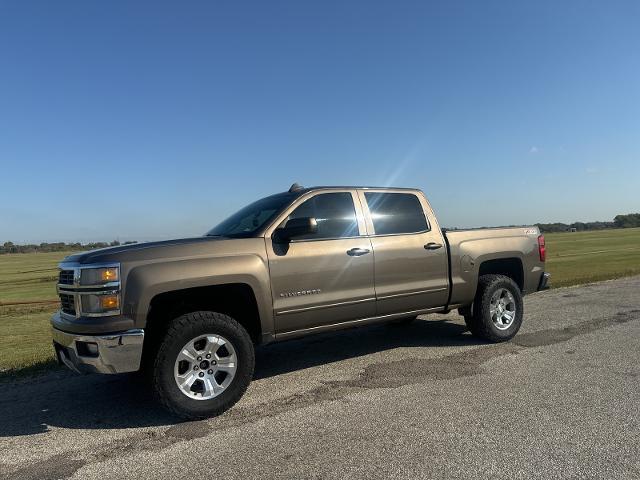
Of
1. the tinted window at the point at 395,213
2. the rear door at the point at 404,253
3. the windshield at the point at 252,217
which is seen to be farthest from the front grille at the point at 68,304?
the tinted window at the point at 395,213

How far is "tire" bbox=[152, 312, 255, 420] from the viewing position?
4.25 meters

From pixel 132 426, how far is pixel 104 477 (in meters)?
0.94

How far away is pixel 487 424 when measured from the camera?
153 inches

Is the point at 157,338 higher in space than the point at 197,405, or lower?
higher

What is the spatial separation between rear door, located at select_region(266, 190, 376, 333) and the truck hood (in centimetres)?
55

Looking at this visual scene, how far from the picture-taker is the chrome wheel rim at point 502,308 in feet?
21.8

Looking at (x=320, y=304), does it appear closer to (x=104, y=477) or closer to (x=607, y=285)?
(x=104, y=477)

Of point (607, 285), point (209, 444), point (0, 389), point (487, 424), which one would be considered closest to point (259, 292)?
point (209, 444)

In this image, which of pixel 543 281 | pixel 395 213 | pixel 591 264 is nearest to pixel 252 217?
pixel 395 213

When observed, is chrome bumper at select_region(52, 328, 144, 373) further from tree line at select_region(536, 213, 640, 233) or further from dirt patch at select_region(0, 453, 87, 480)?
tree line at select_region(536, 213, 640, 233)

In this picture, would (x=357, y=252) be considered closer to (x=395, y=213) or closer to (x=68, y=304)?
(x=395, y=213)

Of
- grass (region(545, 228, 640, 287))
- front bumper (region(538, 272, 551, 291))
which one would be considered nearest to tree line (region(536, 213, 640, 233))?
grass (region(545, 228, 640, 287))

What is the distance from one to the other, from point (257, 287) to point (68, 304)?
169cm

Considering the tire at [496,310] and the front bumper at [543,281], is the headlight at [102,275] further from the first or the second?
the front bumper at [543,281]
